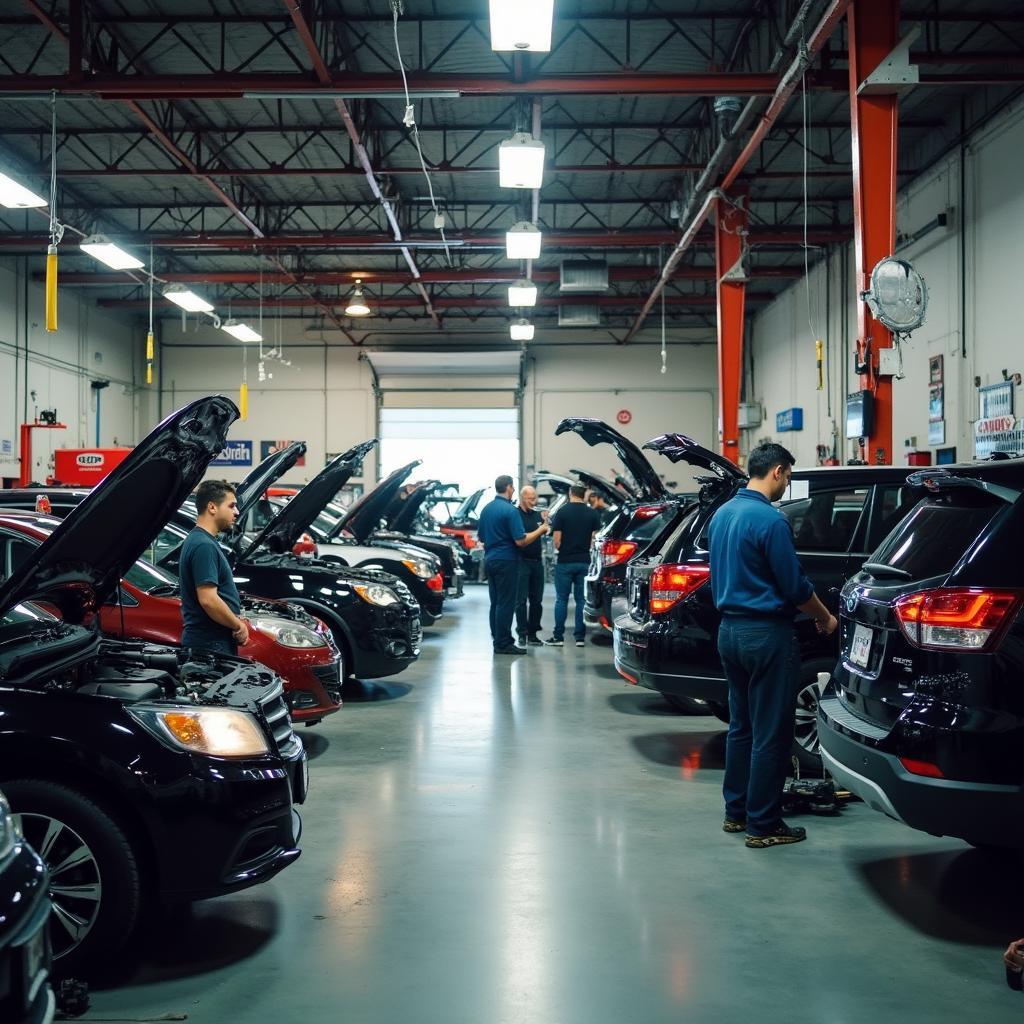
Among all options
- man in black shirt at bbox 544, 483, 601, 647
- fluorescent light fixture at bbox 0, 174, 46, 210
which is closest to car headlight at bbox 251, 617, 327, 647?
man in black shirt at bbox 544, 483, 601, 647

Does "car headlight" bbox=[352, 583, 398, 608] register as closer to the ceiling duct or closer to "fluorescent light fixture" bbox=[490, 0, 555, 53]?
"fluorescent light fixture" bbox=[490, 0, 555, 53]

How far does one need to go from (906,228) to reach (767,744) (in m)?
14.9

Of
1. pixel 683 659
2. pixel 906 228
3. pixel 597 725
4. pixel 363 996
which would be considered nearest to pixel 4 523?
pixel 363 996

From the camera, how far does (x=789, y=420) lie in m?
23.5

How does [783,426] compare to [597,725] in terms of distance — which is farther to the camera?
[783,426]

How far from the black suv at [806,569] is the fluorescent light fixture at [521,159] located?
6340 mm

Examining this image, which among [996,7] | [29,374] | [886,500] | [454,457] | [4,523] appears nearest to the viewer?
[4,523]

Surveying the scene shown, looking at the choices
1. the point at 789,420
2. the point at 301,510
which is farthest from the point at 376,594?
the point at 789,420

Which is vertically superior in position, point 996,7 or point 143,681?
point 996,7

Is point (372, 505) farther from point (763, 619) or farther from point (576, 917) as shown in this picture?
point (576, 917)

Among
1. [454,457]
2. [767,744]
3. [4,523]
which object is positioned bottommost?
[767,744]

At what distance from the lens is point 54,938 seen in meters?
3.22

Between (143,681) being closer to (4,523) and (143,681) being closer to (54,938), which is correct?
(54,938)

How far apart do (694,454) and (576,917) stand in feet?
9.75
